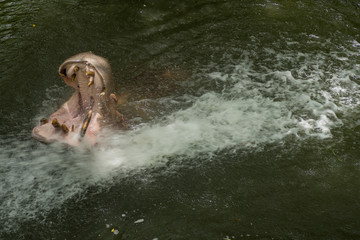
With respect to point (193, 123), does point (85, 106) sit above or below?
above

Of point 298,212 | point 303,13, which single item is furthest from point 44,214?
point 303,13

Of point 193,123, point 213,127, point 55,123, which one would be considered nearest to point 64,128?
point 55,123

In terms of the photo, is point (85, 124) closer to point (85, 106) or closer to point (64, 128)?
point (64, 128)

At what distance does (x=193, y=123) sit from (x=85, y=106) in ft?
4.49

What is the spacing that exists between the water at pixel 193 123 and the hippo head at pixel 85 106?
0.62ft

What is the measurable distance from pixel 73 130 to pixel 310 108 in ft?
9.74

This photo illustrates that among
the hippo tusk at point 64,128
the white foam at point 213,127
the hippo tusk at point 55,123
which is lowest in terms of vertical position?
the white foam at point 213,127

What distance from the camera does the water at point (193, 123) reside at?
377cm

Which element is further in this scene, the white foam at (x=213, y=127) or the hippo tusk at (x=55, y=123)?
the white foam at (x=213, y=127)

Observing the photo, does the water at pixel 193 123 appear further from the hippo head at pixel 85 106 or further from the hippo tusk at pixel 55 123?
the hippo tusk at pixel 55 123

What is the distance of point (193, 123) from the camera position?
4.99 meters

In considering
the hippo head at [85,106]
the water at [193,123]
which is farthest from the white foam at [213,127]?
the hippo head at [85,106]

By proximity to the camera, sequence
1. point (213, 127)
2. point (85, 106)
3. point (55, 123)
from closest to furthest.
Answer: point (55, 123) < point (85, 106) < point (213, 127)

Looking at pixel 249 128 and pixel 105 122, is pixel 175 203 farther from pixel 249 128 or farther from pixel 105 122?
pixel 249 128
